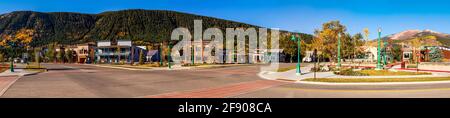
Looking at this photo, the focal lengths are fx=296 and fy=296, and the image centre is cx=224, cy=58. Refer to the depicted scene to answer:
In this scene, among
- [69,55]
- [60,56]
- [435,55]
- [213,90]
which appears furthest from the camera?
[60,56]

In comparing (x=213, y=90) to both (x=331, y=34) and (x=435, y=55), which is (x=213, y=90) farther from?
(x=435, y=55)

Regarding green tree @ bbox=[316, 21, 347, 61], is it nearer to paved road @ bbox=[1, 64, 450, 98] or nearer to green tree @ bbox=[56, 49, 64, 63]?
paved road @ bbox=[1, 64, 450, 98]

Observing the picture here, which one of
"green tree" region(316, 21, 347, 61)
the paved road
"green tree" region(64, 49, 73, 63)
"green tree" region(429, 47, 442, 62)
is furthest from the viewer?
"green tree" region(64, 49, 73, 63)

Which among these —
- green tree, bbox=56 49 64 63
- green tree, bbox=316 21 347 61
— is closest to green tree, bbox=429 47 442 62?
green tree, bbox=316 21 347 61

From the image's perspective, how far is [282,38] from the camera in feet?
315

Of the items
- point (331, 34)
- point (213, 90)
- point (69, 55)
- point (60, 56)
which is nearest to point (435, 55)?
point (331, 34)

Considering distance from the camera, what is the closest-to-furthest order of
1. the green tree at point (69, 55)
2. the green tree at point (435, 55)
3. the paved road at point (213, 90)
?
the paved road at point (213, 90) < the green tree at point (435, 55) < the green tree at point (69, 55)

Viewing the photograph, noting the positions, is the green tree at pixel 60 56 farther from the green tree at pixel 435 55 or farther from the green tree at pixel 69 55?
the green tree at pixel 435 55

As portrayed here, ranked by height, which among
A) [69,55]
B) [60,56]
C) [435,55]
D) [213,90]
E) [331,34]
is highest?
[331,34]

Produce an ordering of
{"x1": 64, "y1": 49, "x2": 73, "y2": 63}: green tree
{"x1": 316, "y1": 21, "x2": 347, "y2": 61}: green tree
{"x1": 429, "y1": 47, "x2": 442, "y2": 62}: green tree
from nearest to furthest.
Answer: {"x1": 316, "y1": 21, "x2": 347, "y2": 61}: green tree
{"x1": 429, "y1": 47, "x2": 442, "y2": 62}: green tree
{"x1": 64, "y1": 49, "x2": 73, "y2": 63}: green tree

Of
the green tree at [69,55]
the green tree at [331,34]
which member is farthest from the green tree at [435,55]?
the green tree at [69,55]

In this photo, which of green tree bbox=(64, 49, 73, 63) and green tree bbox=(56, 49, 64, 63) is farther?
green tree bbox=(56, 49, 64, 63)
